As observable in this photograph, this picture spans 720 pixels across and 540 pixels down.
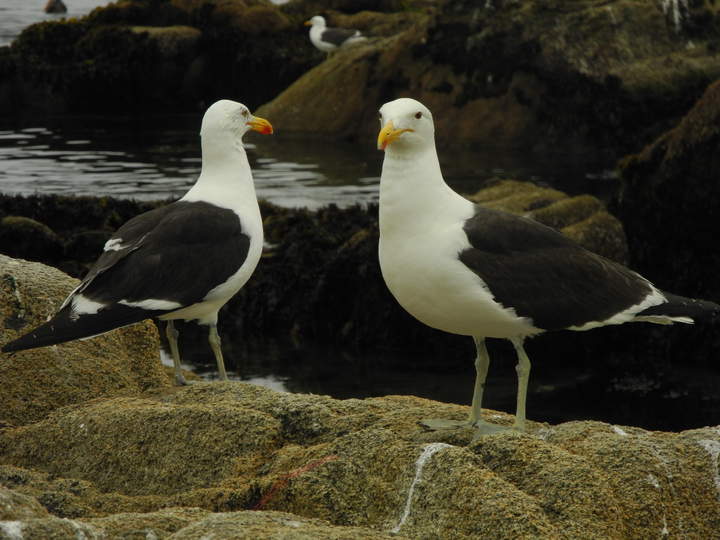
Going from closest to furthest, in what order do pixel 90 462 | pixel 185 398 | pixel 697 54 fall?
pixel 90 462, pixel 185 398, pixel 697 54

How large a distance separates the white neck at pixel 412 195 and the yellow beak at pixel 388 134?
14cm

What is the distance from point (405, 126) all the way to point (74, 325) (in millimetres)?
2283

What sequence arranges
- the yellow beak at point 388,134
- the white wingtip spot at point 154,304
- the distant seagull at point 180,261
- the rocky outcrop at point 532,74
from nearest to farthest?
the yellow beak at point 388,134
the distant seagull at point 180,261
the white wingtip spot at point 154,304
the rocky outcrop at point 532,74

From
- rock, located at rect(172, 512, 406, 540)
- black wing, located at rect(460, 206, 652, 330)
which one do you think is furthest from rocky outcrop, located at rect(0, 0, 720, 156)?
rock, located at rect(172, 512, 406, 540)

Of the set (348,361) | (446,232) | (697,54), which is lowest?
(348,361)

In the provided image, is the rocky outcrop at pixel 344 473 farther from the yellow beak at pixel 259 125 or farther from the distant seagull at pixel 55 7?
the distant seagull at pixel 55 7

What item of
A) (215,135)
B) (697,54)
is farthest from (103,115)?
(215,135)

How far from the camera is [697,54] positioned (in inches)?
803

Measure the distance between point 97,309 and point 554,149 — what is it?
1562 cm

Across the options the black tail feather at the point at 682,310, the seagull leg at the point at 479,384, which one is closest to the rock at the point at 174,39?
the seagull leg at the point at 479,384

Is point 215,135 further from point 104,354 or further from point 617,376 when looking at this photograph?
point 617,376

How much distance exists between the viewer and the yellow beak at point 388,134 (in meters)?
5.83

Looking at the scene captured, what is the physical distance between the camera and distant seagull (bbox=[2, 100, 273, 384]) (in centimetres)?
662

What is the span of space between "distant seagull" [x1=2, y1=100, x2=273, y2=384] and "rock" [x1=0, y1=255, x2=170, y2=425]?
26 cm
